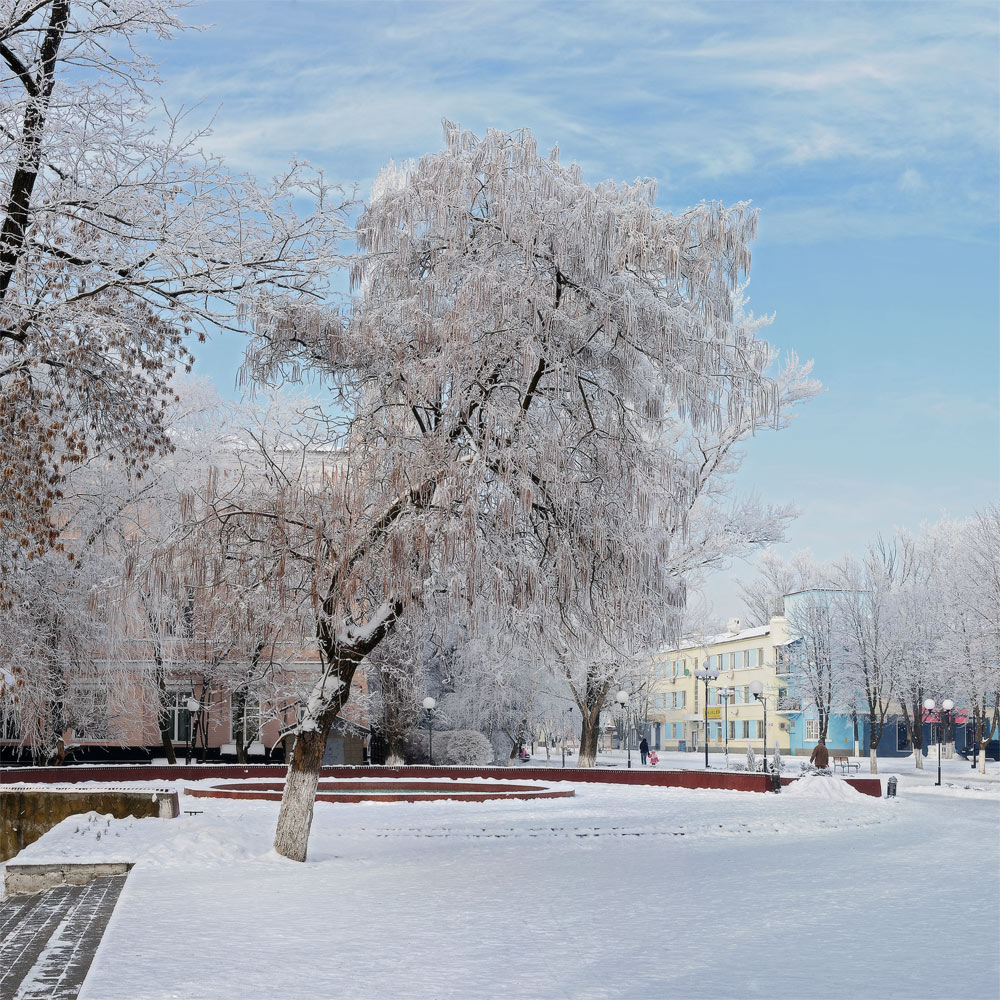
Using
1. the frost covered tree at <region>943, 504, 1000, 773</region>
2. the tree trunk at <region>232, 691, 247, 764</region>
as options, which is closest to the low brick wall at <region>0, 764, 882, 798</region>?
the tree trunk at <region>232, 691, 247, 764</region>

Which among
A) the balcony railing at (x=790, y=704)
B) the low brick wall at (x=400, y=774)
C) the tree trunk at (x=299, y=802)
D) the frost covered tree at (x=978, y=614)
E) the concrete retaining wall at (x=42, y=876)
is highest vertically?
the frost covered tree at (x=978, y=614)

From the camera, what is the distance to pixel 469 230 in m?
14.1

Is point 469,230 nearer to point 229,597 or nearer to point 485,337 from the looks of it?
point 485,337

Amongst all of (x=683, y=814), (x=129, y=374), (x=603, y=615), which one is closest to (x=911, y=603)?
(x=683, y=814)

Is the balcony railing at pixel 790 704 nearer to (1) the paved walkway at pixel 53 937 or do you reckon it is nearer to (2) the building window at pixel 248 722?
(2) the building window at pixel 248 722

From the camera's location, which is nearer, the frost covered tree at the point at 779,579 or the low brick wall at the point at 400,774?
the low brick wall at the point at 400,774

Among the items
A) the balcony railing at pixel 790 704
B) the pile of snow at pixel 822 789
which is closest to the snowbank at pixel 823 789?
the pile of snow at pixel 822 789

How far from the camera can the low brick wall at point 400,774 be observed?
31.3m

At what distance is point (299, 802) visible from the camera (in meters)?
14.5

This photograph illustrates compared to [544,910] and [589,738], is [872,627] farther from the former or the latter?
[544,910]

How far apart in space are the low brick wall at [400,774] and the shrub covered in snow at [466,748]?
6.41 meters

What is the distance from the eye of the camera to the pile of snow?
1110 inches

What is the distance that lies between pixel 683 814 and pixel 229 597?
12862 mm

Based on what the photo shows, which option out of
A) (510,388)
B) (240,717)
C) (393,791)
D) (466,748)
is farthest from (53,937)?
(466,748)
